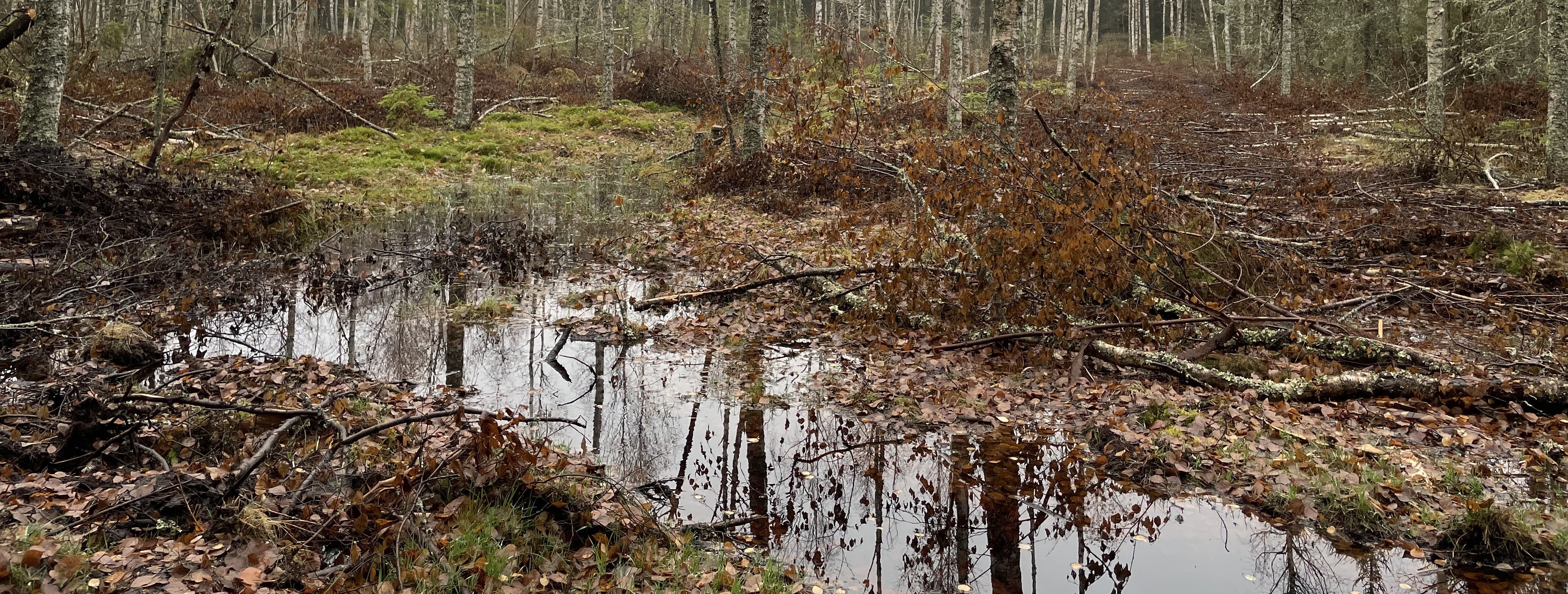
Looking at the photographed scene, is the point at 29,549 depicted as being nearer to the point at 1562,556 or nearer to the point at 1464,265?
the point at 1562,556

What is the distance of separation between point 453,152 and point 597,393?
12.3m

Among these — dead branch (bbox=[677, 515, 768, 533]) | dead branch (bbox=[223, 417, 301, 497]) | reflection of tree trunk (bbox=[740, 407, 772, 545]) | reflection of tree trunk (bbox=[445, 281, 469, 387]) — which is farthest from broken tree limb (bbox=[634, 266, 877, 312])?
dead branch (bbox=[223, 417, 301, 497])

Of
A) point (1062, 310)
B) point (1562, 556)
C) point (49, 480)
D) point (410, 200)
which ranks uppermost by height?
point (410, 200)

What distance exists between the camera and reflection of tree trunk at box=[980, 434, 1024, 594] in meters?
4.25

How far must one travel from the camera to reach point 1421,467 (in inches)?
200

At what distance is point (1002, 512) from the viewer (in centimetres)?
485

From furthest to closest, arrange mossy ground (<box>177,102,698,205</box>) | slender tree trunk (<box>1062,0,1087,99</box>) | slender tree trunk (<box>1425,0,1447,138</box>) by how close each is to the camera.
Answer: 1. slender tree trunk (<box>1062,0,1087,99</box>)
2. slender tree trunk (<box>1425,0,1447,138</box>)
3. mossy ground (<box>177,102,698,205</box>)

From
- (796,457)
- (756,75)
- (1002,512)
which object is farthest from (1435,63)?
(796,457)

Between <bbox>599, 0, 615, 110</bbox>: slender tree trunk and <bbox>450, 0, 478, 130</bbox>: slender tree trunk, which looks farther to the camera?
<bbox>599, 0, 615, 110</bbox>: slender tree trunk

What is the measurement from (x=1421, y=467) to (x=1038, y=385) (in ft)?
7.92

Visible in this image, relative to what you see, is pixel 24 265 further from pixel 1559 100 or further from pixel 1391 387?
pixel 1559 100

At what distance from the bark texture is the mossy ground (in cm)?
45

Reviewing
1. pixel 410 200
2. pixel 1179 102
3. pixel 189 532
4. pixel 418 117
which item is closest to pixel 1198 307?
pixel 189 532

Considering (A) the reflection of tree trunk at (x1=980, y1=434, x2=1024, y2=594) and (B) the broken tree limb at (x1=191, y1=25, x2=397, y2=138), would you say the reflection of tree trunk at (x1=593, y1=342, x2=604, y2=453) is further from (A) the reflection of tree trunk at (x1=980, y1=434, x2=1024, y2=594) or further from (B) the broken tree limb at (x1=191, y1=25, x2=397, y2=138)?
(B) the broken tree limb at (x1=191, y1=25, x2=397, y2=138)
